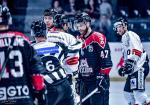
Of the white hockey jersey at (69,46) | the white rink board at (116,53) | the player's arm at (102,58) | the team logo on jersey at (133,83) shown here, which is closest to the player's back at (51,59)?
the white hockey jersey at (69,46)

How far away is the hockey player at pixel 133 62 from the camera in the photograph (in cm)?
876

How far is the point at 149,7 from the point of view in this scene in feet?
56.0

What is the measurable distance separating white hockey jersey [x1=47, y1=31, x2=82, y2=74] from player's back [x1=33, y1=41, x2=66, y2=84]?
0.41 meters

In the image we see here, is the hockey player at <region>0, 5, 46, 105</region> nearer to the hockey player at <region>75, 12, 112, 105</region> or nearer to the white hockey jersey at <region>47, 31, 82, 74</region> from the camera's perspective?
the white hockey jersey at <region>47, 31, 82, 74</region>

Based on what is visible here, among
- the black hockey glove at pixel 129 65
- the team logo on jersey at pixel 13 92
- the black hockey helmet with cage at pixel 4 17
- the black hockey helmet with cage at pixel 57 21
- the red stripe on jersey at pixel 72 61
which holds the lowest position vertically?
the black hockey glove at pixel 129 65

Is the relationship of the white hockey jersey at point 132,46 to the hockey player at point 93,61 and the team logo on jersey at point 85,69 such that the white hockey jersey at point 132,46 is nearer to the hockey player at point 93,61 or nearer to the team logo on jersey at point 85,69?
the hockey player at point 93,61

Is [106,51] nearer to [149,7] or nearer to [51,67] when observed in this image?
[51,67]

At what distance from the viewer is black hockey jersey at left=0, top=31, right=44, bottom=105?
533 centimetres

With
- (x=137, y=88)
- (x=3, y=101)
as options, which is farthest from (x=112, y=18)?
(x=3, y=101)

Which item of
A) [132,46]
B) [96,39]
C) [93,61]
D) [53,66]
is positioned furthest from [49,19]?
[53,66]

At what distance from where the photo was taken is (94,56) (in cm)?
820

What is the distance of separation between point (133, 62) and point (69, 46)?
1.53 meters

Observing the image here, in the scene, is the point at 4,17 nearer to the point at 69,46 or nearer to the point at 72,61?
the point at 69,46

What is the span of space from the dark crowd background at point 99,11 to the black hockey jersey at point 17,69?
9.72 meters
